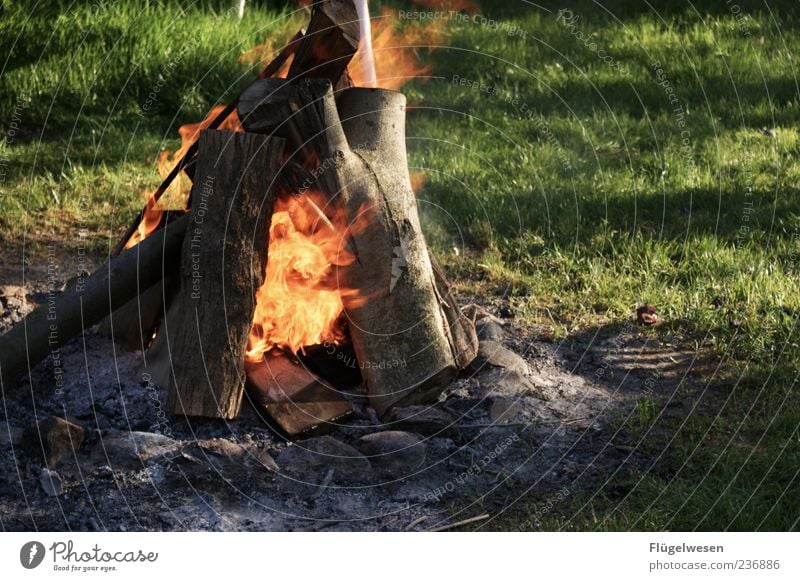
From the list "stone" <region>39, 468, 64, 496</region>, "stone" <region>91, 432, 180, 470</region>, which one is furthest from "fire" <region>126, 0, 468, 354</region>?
"stone" <region>39, 468, 64, 496</region>

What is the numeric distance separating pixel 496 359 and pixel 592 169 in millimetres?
2527

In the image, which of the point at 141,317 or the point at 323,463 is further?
the point at 141,317

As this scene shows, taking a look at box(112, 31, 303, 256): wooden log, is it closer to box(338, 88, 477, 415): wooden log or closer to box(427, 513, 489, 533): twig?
box(338, 88, 477, 415): wooden log

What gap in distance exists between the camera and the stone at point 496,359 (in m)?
5.59

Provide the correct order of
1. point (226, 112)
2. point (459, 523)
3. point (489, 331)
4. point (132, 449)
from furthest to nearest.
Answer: point (489, 331) < point (226, 112) < point (132, 449) < point (459, 523)

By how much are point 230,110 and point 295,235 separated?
0.64m

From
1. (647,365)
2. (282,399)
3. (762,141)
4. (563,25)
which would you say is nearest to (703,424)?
(647,365)

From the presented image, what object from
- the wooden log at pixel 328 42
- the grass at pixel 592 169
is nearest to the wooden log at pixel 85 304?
the wooden log at pixel 328 42

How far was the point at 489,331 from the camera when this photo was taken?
19.3 feet

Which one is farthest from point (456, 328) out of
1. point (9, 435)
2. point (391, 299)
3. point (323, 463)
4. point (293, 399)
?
point (9, 435)

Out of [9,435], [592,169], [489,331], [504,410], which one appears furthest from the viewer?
[592,169]

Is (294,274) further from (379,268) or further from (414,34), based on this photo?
(414,34)

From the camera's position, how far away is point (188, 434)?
16.1ft

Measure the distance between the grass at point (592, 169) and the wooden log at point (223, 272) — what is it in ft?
4.42
